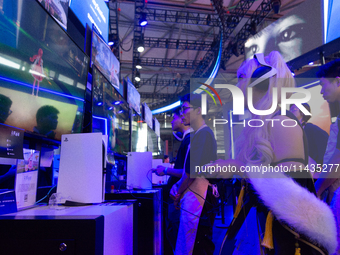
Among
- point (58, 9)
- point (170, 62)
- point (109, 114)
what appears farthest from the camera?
point (170, 62)

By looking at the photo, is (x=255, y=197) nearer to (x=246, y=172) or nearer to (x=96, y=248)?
(x=246, y=172)

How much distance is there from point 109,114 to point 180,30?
26.0 feet

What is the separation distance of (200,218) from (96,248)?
119 centimetres

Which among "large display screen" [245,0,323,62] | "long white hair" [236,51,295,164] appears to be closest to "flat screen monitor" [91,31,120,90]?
"long white hair" [236,51,295,164]

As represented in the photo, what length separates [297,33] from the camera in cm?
419

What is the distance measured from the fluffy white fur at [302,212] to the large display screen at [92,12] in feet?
8.50

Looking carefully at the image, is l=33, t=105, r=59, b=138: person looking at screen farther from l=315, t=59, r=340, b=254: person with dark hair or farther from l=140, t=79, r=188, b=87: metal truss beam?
l=140, t=79, r=188, b=87: metal truss beam

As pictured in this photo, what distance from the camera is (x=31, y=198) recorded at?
1.43m

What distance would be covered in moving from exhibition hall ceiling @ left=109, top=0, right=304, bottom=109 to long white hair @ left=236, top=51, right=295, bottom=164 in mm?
6188

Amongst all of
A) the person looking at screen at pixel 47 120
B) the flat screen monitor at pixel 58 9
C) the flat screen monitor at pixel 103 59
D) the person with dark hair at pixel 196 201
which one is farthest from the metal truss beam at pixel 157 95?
the person looking at screen at pixel 47 120

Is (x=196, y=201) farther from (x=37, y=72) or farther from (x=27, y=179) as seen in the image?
(x=37, y=72)

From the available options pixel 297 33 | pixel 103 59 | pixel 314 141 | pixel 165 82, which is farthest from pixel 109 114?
pixel 165 82

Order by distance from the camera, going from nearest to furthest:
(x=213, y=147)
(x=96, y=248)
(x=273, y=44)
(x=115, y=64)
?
(x=96, y=248) < (x=213, y=147) < (x=115, y=64) < (x=273, y=44)

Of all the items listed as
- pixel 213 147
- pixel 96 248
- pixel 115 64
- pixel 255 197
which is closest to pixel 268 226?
pixel 255 197
